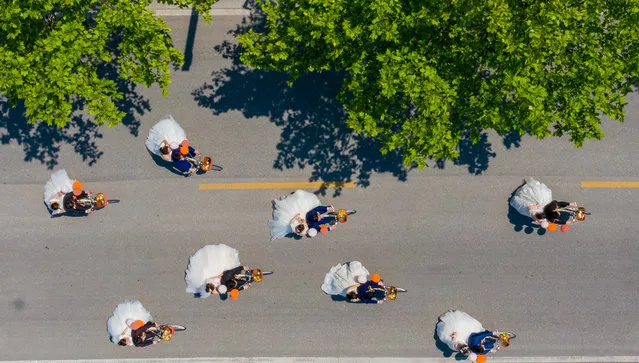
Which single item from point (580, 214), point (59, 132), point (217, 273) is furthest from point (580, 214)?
point (59, 132)

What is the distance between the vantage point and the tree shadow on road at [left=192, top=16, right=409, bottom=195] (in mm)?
14781

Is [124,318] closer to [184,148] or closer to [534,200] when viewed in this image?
[184,148]

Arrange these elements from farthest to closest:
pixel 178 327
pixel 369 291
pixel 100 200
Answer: pixel 178 327 < pixel 100 200 < pixel 369 291

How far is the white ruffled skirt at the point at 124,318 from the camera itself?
14245 millimetres

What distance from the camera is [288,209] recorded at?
47.1ft

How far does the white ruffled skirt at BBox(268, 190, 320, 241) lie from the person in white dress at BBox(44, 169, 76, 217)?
666cm

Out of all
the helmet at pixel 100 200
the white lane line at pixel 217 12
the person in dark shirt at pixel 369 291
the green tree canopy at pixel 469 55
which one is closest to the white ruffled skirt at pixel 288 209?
the person in dark shirt at pixel 369 291

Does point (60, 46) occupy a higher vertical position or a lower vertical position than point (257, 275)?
higher

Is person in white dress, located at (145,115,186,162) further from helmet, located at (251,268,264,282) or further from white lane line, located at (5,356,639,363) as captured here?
white lane line, located at (5,356,639,363)

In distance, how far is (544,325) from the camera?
1480cm

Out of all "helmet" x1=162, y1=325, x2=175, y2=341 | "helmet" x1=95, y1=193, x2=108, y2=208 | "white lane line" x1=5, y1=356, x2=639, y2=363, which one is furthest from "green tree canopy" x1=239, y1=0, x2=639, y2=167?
"helmet" x1=162, y1=325, x2=175, y2=341

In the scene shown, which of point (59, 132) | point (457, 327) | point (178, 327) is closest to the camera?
point (457, 327)

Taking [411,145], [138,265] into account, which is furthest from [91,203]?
[411,145]

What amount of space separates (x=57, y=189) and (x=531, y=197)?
15.4 m
